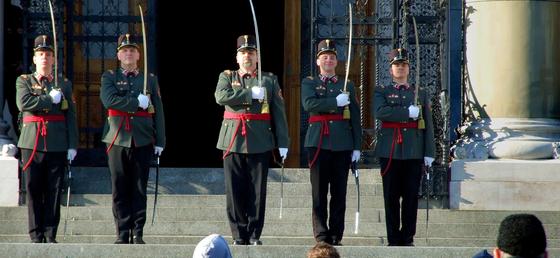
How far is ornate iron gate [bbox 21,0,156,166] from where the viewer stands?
17125 mm

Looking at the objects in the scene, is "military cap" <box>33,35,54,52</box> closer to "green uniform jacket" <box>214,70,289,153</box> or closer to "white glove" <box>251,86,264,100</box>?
"green uniform jacket" <box>214,70,289,153</box>

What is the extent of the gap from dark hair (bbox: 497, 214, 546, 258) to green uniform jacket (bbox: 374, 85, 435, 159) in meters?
7.17

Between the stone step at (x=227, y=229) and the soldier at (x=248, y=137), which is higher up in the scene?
the soldier at (x=248, y=137)

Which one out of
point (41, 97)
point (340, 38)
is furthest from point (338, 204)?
point (340, 38)

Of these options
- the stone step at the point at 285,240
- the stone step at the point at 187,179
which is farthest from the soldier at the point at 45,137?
the stone step at the point at 187,179

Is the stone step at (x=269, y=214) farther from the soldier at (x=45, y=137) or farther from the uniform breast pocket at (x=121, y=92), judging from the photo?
the uniform breast pocket at (x=121, y=92)

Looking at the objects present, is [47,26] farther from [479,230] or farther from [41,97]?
[479,230]

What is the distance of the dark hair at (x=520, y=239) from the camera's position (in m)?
6.64

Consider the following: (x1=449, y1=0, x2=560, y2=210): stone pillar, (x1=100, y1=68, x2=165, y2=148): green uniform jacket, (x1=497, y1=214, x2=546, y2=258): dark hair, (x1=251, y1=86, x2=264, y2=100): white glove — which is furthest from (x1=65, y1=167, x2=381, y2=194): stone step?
(x1=497, y1=214, x2=546, y2=258): dark hair

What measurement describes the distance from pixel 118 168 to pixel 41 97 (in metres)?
0.93

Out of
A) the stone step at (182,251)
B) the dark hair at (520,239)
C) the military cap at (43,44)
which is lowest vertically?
the stone step at (182,251)

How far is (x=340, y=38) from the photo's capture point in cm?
1712

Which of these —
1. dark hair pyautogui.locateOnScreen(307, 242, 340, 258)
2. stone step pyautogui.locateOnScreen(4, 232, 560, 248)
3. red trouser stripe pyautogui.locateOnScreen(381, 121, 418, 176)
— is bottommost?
stone step pyautogui.locateOnScreen(4, 232, 560, 248)

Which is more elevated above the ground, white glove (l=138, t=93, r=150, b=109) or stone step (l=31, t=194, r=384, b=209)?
white glove (l=138, t=93, r=150, b=109)
